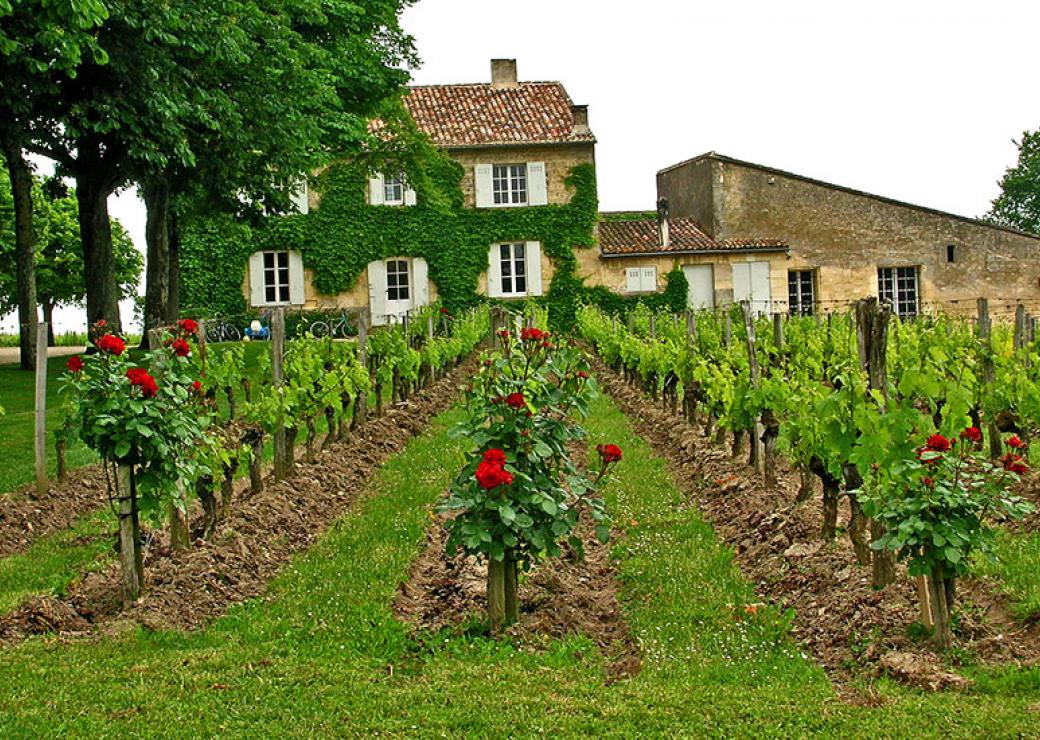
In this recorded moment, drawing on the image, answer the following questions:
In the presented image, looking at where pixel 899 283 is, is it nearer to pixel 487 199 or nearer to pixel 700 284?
pixel 700 284

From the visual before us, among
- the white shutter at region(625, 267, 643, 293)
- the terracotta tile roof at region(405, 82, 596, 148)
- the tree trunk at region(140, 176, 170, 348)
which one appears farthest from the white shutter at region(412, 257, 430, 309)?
the tree trunk at region(140, 176, 170, 348)

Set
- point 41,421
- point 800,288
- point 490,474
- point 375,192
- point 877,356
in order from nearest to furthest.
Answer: point 490,474 → point 877,356 → point 41,421 → point 375,192 → point 800,288

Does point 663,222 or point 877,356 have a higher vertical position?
point 663,222

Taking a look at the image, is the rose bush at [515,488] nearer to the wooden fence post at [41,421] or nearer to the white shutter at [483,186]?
the wooden fence post at [41,421]

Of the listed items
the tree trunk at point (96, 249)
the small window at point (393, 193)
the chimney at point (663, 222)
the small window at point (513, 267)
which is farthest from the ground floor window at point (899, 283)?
the tree trunk at point (96, 249)

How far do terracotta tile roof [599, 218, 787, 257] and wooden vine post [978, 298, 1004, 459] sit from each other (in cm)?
1930

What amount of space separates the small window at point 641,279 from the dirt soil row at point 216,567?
2168cm

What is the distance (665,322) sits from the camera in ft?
62.8

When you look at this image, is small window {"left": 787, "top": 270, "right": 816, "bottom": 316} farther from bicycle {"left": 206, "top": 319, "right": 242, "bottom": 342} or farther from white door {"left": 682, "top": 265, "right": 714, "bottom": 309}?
bicycle {"left": 206, "top": 319, "right": 242, "bottom": 342}

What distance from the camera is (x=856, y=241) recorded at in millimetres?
32531

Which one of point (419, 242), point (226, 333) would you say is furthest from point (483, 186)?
point (226, 333)

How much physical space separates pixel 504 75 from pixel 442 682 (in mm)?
30354

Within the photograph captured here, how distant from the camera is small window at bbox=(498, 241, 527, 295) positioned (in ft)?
103

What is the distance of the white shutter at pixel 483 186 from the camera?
102 ft
